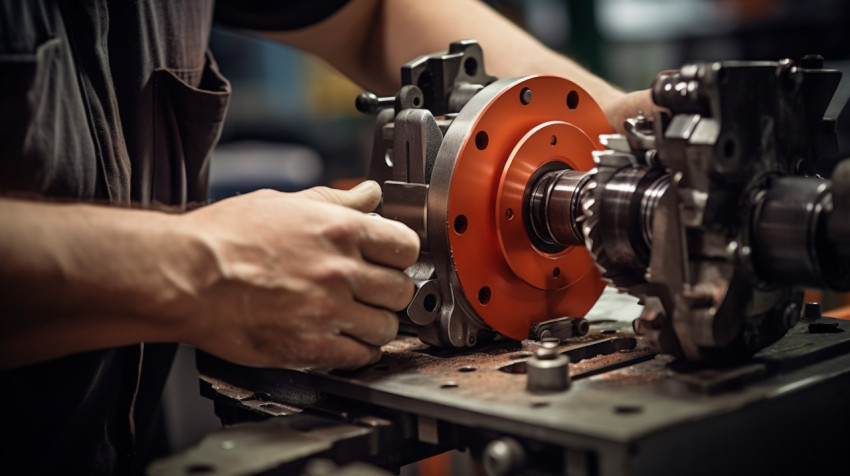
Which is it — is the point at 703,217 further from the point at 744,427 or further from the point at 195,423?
the point at 195,423

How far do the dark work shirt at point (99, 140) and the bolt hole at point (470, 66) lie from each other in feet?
1.39

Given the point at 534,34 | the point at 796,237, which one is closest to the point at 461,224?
the point at 796,237

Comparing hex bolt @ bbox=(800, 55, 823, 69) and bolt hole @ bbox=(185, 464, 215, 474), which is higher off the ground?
hex bolt @ bbox=(800, 55, 823, 69)

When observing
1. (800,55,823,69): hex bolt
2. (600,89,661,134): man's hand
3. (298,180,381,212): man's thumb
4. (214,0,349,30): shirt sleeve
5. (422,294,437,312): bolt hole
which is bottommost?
(422,294,437,312): bolt hole

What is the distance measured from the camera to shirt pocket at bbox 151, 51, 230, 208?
1423 mm

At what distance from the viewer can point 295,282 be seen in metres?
1.02

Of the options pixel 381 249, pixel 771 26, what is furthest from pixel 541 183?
pixel 771 26

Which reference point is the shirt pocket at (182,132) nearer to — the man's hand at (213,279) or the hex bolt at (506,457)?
the man's hand at (213,279)

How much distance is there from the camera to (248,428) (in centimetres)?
95

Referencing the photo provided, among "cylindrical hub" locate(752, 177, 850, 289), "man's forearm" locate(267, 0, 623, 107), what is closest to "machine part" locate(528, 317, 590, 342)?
"cylindrical hub" locate(752, 177, 850, 289)

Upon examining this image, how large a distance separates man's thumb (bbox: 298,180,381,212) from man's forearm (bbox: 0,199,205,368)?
0.21m

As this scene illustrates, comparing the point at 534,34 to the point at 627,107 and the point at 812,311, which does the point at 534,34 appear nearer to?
the point at 627,107

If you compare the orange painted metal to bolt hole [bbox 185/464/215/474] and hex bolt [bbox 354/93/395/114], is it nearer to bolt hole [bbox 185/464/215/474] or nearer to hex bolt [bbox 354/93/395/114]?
hex bolt [bbox 354/93/395/114]

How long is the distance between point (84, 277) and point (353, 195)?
37 centimetres
